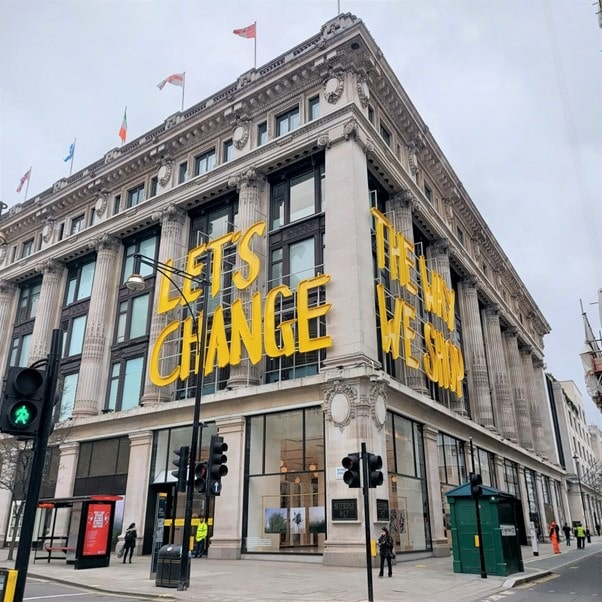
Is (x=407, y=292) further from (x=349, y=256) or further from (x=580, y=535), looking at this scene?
(x=580, y=535)

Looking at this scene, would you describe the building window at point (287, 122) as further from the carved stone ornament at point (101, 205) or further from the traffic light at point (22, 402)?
the traffic light at point (22, 402)

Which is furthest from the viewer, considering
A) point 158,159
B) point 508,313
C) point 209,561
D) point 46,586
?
point 508,313

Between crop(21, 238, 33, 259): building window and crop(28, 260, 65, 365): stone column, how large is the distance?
4.57 meters

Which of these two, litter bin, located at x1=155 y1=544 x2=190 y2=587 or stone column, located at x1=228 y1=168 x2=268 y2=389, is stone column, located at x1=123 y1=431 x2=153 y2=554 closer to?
stone column, located at x1=228 y1=168 x2=268 y2=389

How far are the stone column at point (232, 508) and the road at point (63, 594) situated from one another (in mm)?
9588

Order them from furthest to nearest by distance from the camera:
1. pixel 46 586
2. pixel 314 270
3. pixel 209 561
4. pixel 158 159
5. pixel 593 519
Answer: pixel 593 519 → pixel 158 159 → pixel 314 270 → pixel 209 561 → pixel 46 586

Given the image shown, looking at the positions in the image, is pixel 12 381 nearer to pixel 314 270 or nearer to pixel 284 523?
pixel 284 523

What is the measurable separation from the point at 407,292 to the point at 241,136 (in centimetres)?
1450

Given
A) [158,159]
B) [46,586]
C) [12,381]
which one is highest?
[158,159]

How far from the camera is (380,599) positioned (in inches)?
547

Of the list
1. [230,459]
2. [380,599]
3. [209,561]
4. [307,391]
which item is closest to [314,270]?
[307,391]

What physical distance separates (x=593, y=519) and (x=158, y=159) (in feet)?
279

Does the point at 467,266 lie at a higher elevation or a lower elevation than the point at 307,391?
higher

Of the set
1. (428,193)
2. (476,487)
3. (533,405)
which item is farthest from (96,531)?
(533,405)
